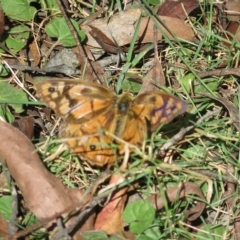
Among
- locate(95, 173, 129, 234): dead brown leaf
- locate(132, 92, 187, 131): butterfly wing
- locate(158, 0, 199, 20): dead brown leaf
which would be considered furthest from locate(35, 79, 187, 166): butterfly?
locate(158, 0, 199, 20): dead brown leaf

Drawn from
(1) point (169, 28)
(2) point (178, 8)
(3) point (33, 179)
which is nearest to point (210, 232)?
(3) point (33, 179)

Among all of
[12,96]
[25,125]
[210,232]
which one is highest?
[12,96]

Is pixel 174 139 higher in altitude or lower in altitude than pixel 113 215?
higher

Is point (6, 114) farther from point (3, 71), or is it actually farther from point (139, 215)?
point (139, 215)

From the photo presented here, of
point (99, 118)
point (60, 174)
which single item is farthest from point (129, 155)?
point (60, 174)

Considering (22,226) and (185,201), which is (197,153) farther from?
(22,226)

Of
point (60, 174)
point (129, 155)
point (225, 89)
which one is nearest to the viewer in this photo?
point (129, 155)

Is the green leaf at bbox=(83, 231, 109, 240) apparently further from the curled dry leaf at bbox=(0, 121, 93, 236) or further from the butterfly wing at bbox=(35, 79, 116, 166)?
the butterfly wing at bbox=(35, 79, 116, 166)
